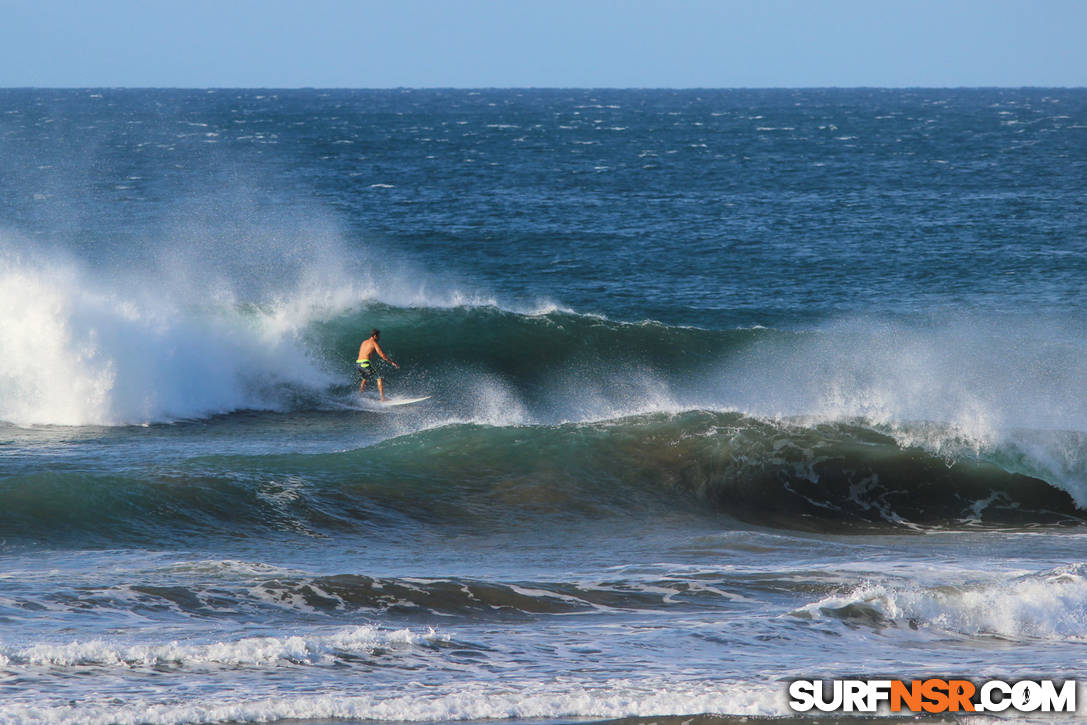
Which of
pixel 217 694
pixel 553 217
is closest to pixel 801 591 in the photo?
pixel 217 694

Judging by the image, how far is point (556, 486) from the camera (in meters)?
13.9

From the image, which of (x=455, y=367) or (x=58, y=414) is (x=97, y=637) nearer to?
(x=58, y=414)

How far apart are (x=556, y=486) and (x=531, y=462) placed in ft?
2.45

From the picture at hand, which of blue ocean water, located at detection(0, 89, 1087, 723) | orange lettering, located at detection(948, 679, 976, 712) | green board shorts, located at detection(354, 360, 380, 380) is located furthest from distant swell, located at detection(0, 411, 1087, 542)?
orange lettering, located at detection(948, 679, 976, 712)

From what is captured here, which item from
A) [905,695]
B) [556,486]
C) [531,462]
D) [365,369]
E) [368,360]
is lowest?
[905,695]

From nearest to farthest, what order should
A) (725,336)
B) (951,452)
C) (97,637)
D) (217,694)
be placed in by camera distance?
(217,694) → (97,637) → (951,452) → (725,336)

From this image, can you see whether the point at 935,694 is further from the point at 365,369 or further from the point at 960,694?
the point at 365,369

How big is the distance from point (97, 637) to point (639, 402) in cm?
1135

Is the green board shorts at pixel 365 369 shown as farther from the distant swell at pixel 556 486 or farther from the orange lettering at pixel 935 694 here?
the orange lettering at pixel 935 694

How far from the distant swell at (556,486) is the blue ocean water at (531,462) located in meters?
0.05

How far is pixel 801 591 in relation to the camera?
9883mm

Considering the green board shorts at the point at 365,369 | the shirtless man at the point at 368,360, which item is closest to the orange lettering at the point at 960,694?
the shirtless man at the point at 368,360

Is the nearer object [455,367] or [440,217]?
[455,367]

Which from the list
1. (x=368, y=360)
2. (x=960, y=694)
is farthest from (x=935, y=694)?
(x=368, y=360)
